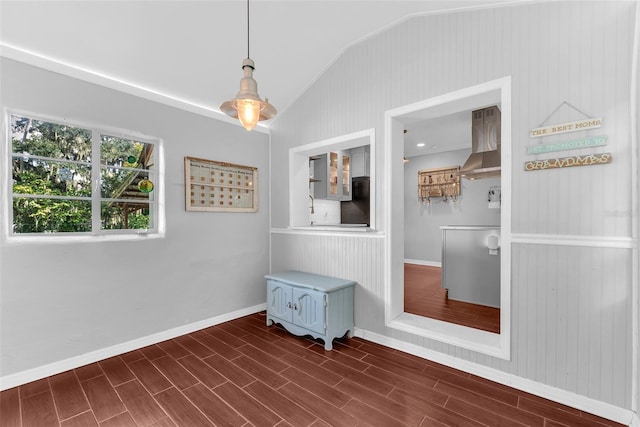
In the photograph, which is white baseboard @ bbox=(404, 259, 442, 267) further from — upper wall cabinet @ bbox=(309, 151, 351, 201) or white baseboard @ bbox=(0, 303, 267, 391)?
white baseboard @ bbox=(0, 303, 267, 391)

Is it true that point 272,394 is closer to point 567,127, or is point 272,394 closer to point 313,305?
point 313,305

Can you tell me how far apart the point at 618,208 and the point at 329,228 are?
228 centimetres

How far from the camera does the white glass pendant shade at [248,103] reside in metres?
1.62

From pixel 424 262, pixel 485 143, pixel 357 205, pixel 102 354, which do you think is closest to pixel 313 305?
pixel 102 354

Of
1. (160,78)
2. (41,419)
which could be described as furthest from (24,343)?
(160,78)

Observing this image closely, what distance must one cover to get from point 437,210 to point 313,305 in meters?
4.65

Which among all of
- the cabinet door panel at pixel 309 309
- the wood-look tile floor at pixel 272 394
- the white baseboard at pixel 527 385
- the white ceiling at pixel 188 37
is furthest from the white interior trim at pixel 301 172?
the wood-look tile floor at pixel 272 394

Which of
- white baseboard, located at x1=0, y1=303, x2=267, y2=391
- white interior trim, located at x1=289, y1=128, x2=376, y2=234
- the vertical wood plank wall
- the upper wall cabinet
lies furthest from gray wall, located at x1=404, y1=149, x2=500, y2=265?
white baseboard, located at x1=0, y1=303, x2=267, y2=391

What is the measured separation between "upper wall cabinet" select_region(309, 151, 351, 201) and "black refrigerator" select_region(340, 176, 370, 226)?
35 centimetres

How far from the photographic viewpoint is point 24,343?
2.08 meters

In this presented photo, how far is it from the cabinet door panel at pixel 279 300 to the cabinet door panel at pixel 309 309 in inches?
3.7

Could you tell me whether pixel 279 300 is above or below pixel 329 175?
below

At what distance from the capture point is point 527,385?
196 centimetres

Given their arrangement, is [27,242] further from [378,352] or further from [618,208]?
[618,208]
